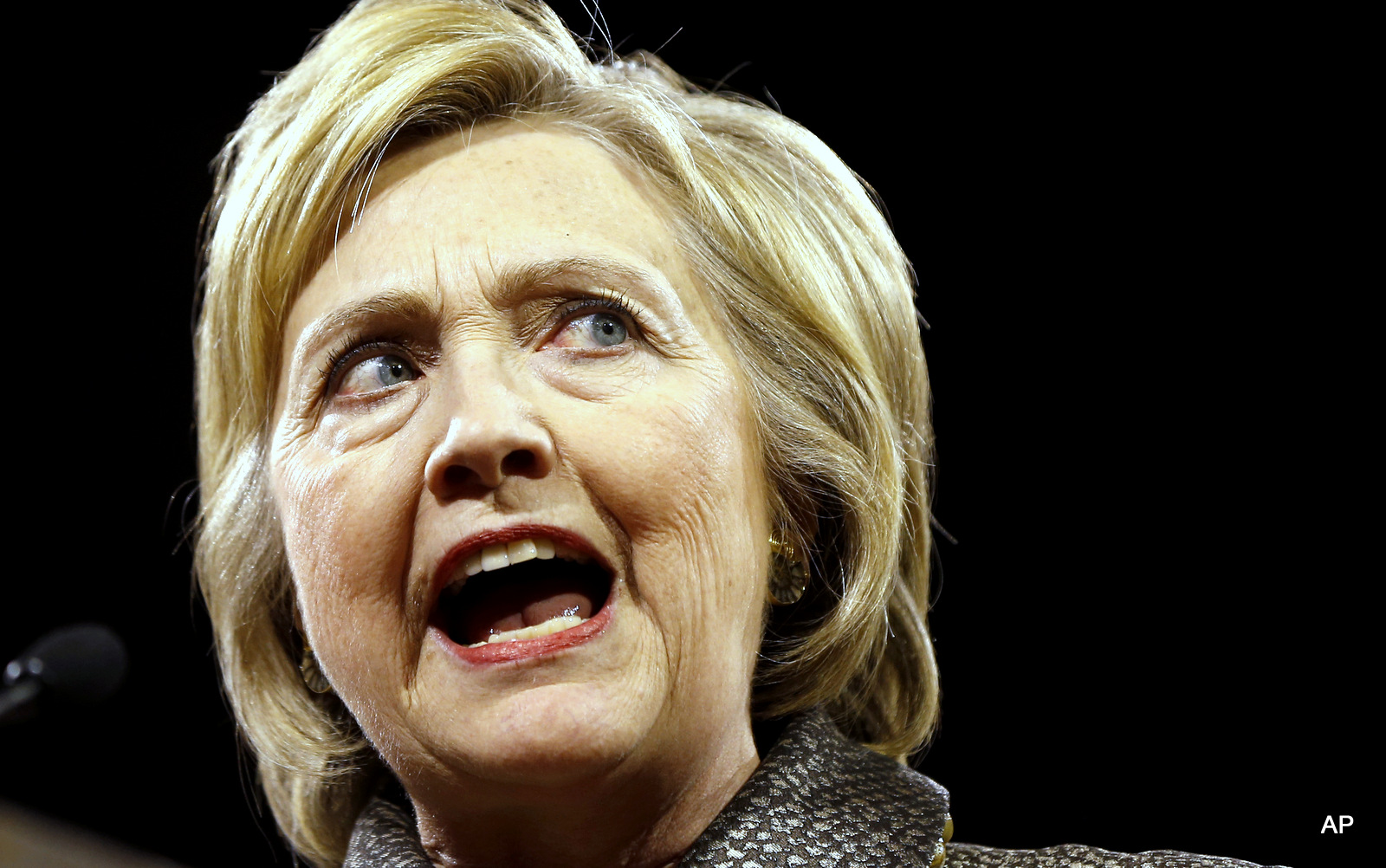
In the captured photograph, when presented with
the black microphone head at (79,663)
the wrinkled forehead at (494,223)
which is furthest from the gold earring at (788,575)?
the black microphone head at (79,663)

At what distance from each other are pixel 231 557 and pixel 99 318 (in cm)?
100

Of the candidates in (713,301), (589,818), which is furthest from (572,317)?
(589,818)

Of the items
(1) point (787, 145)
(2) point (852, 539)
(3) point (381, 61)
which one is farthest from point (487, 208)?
(2) point (852, 539)

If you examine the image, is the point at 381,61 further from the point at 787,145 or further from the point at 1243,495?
the point at 1243,495

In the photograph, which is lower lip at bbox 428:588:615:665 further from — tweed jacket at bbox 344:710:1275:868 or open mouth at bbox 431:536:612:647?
tweed jacket at bbox 344:710:1275:868

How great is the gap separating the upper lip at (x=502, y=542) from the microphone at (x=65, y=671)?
52cm

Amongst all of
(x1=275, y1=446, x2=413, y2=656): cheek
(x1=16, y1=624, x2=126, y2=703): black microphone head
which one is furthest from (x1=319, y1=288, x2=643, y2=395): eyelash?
(x1=16, y1=624, x2=126, y2=703): black microphone head

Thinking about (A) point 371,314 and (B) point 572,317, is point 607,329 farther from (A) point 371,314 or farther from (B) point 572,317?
(A) point 371,314

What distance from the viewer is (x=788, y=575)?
4.46ft

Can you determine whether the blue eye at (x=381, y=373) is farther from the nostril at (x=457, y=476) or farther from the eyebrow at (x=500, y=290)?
the nostril at (x=457, y=476)

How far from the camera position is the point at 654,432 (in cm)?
116

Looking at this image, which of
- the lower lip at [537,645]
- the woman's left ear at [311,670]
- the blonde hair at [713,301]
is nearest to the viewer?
the lower lip at [537,645]

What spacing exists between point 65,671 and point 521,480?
63cm

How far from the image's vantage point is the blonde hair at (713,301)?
1.34 meters
